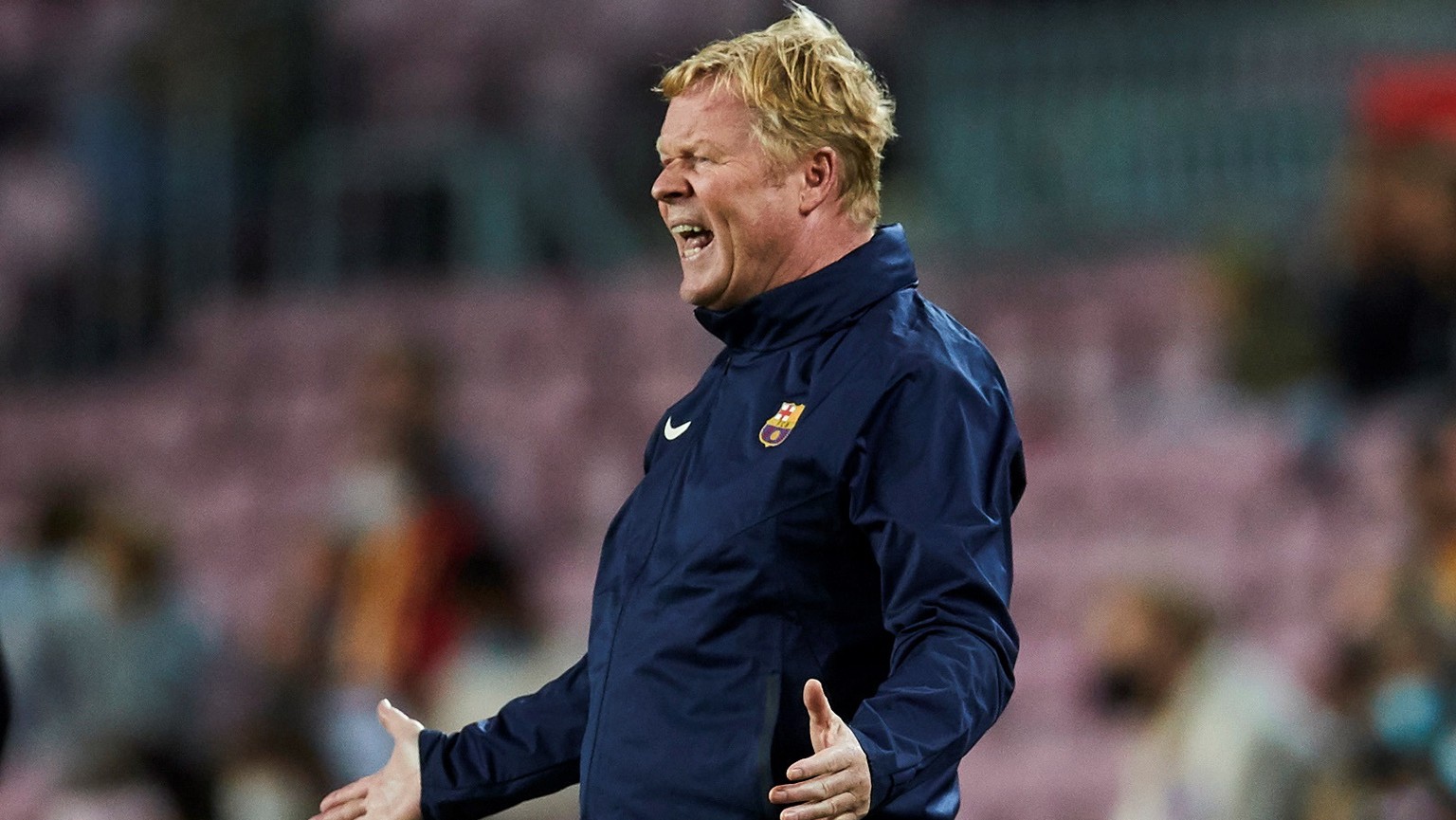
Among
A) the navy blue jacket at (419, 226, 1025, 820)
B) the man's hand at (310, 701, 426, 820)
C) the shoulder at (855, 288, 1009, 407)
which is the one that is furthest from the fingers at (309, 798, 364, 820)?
the shoulder at (855, 288, 1009, 407)

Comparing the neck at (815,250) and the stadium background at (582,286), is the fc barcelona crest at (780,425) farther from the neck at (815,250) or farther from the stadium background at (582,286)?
the stadium background at (582,286)

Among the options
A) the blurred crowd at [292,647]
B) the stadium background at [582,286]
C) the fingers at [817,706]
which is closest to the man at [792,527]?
the fingers at [817,706]

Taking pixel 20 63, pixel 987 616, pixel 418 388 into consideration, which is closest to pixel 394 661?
pixel 418 388

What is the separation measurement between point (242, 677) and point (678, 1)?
13.9 feet

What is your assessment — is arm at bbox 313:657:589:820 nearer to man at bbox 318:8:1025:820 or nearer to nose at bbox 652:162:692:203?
man at bbox 318:8:1025:820

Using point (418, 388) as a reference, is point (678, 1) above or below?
above

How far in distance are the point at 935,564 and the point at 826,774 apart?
24cm

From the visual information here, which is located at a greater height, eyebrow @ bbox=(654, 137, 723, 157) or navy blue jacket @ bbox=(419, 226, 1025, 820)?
eyebrow @ bbox=(654, 137, 723, 157)

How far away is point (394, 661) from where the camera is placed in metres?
5.86

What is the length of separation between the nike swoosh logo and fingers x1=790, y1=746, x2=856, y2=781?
48 centimetres

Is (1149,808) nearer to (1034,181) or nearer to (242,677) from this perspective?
(242,677)

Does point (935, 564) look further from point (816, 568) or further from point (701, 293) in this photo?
point (701, 293)

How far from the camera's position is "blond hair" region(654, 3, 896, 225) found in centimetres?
204

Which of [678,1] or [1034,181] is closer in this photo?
[1034,181]
